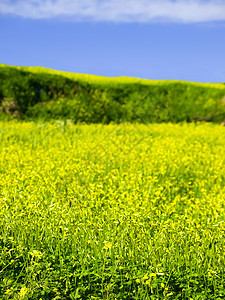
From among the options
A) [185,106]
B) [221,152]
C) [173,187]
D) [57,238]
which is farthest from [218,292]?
[185,106]

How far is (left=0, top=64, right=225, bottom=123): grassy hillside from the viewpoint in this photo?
18.3 metres

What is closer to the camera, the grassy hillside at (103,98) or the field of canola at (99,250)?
the field of canola at (99,250)

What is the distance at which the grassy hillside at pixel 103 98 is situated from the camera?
1827 cm

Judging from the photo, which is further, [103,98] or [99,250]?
[103,98]

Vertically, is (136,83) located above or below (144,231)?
above

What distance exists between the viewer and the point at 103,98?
68.2ft

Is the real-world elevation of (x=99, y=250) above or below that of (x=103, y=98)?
below

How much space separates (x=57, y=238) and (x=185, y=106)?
19646 millimetres

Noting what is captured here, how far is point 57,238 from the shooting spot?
411 centimetres

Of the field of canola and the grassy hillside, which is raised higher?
the grassy hillside

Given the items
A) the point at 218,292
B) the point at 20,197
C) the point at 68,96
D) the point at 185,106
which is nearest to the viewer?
the point at 218,292

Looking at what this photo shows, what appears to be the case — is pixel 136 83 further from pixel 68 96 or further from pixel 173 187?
pixel 173 187

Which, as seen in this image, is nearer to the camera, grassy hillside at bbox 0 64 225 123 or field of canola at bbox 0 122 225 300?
field of canola at bbox 0 122 225 300

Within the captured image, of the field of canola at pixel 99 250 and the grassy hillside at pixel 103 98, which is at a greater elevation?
the grassy hillside at pixel 103 98
